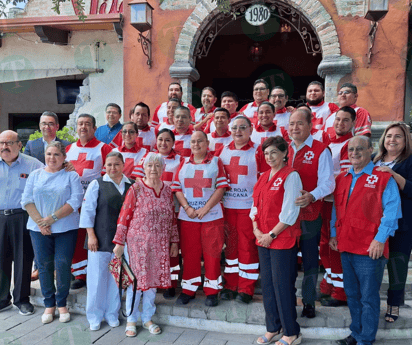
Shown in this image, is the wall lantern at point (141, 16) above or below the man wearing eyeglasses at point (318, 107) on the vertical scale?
above

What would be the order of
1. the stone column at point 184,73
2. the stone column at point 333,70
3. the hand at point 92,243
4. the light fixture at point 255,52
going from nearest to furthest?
1. the hand at point 92,243
2. the stone column at point 333,70
3. the stone column at point 184,73
4. the light fixture at point 255,52

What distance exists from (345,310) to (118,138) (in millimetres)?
2831

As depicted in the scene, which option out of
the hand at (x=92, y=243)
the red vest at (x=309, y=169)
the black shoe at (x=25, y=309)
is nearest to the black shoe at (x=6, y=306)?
the black shoe at (x=25, y=309)

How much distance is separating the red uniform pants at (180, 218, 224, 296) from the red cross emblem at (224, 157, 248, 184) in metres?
0.39

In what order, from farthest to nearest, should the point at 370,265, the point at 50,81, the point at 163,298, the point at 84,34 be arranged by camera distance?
1. the point at 50,81
2. the point at 84,34
3. the point at 163,298
4. the point at 370,265

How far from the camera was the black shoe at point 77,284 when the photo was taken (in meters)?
3.72

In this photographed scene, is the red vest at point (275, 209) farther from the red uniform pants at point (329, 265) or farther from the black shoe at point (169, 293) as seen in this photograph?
the black shoe at point (169, 293)

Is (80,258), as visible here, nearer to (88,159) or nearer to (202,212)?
(88,159)

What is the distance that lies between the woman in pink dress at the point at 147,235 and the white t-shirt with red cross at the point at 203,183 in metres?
0.24

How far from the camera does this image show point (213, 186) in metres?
3.28

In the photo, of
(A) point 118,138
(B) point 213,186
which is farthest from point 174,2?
(B) point 213,186

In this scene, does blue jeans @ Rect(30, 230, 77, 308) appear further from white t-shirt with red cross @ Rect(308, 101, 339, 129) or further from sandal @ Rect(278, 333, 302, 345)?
white t-shirt with red cross @ Rect(308, 101, 339, 129)

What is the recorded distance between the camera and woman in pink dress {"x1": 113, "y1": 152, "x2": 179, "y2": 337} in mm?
3027

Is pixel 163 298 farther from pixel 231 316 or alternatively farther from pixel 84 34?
pixel 84 34
